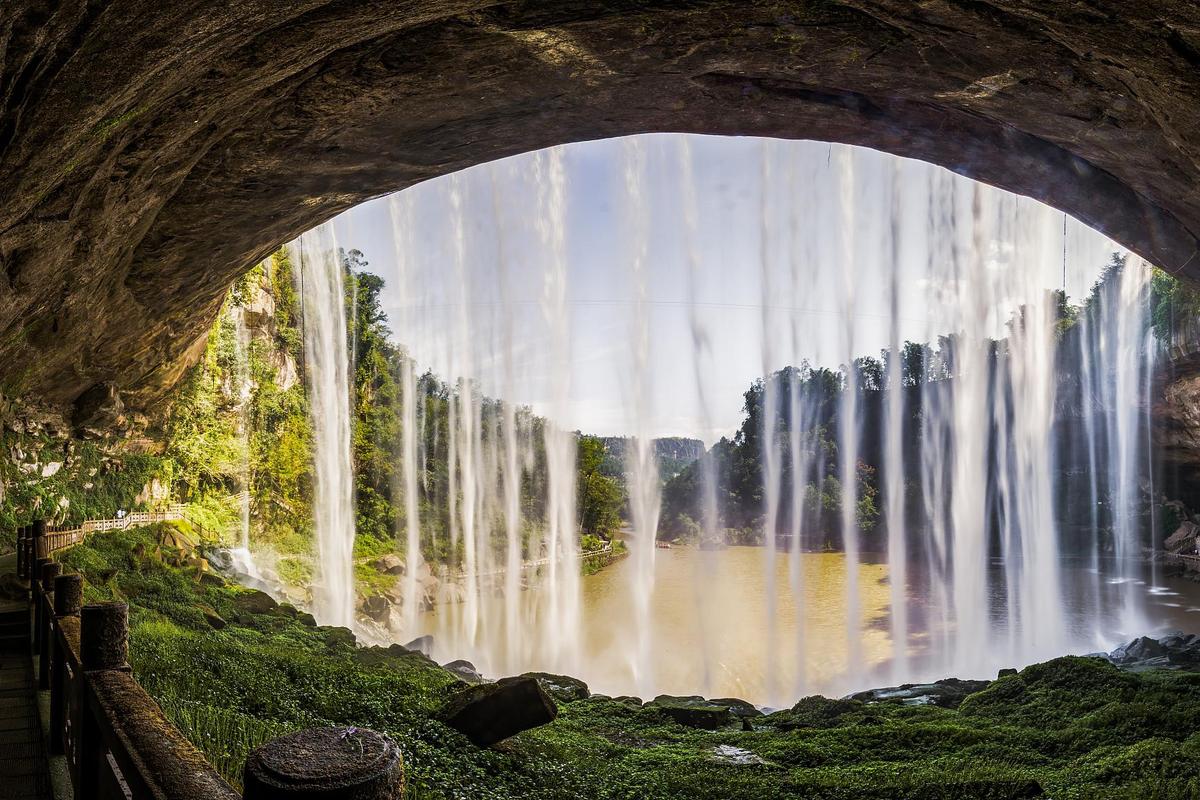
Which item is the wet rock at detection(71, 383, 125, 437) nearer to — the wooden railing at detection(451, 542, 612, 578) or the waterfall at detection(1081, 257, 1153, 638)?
the wooden railing at detection(451, 542, 612, 578)

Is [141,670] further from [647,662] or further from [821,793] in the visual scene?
[647,662]

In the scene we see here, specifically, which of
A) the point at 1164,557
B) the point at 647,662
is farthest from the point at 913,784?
the point at 1164,557

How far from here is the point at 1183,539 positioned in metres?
31.3

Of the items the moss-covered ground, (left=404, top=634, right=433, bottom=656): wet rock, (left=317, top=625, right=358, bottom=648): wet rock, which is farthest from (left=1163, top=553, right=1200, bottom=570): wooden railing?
(left=317, top=625, right=358, bottom=648): wet rock

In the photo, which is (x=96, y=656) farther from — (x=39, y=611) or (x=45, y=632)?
(x=39, y=611)

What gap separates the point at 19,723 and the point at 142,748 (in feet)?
15.3

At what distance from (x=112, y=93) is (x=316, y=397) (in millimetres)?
27033

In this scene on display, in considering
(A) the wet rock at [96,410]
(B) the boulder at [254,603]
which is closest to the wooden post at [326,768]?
(B) the boulder at [254,603]

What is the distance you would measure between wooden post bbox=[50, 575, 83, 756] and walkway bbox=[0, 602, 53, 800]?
0.19 meters

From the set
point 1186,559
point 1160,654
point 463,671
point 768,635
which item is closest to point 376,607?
point 463,671

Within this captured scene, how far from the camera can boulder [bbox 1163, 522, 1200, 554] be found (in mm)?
30781

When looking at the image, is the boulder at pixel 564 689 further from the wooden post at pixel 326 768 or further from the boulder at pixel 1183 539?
the boulder at pixel 1183 539

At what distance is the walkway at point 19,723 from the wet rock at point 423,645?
43.0 feet

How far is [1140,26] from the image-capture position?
625cm
